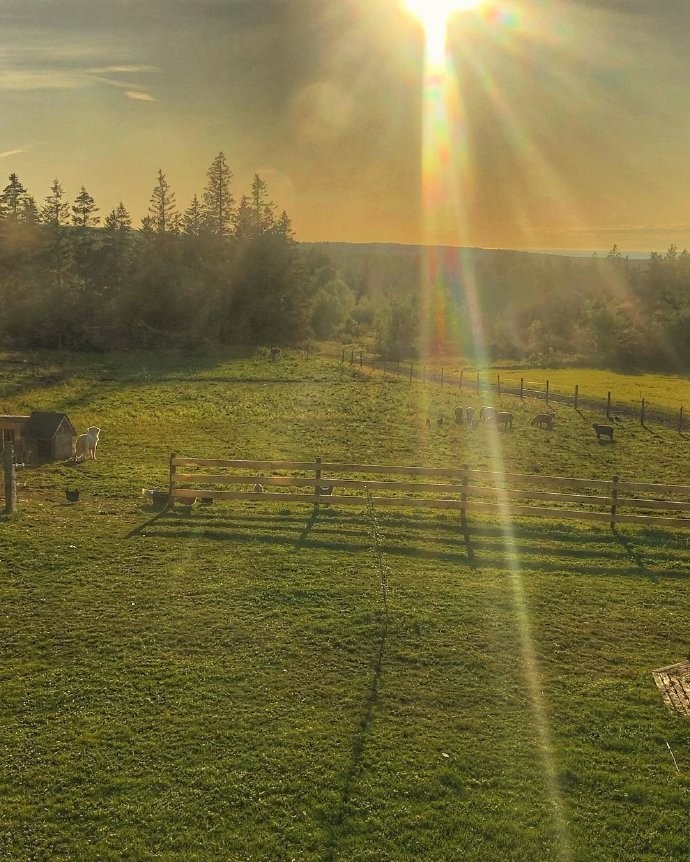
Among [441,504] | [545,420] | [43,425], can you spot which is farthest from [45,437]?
[545,420]

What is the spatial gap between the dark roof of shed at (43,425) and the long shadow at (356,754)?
15.5 meters

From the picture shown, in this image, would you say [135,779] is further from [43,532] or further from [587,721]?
[43,532]

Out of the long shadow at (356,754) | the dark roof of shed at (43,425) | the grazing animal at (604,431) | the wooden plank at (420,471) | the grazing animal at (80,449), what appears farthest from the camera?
the grazing animal at (604,431)

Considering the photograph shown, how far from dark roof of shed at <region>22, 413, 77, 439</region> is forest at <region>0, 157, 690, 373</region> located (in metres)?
37.2

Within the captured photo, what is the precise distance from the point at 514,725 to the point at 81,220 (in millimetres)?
78872

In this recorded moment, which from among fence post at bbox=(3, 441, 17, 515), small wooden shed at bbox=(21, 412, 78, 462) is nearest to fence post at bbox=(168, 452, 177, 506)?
fence post at bbox=(3, 441, 17, 515)

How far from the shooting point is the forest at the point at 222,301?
62.4m

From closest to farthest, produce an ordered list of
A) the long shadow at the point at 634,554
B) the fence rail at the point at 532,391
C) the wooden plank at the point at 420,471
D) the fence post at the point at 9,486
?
the long shadow at the point at 634,554
the fence post at the point at 9,486
the wooden plank at the point at 420,471
the fence rail at the point at 532,391

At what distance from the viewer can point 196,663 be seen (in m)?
9.95

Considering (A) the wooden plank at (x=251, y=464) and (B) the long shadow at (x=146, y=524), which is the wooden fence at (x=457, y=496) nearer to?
(A) the wooden plank at (x=251, y=464)

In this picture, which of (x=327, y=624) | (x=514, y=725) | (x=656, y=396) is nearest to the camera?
(x=514, y=725)

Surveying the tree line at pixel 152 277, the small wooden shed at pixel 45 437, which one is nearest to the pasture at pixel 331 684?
the small wooden shed at pixel 45 437

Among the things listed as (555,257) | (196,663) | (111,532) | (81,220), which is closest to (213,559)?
(111,532)

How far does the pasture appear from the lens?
6938 millimetres
